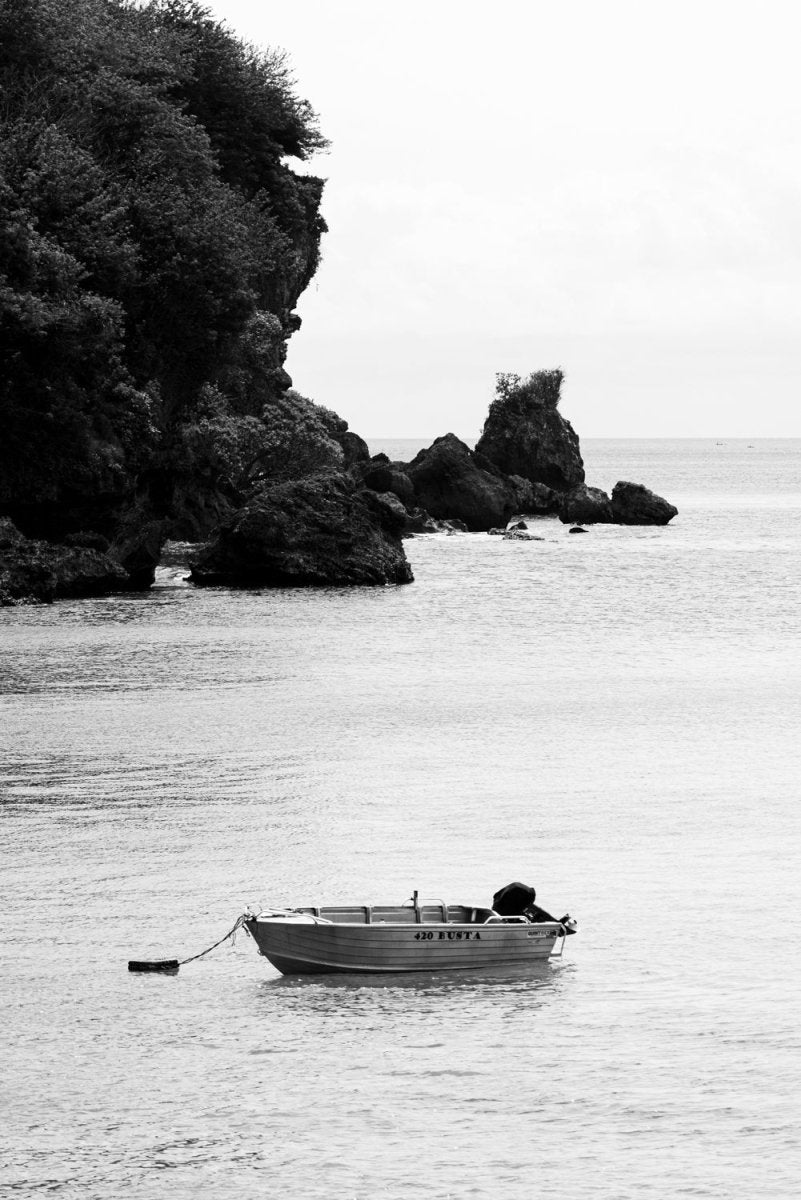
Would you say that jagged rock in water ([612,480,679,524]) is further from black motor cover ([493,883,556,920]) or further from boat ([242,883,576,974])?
boat ([242,883,576,974])

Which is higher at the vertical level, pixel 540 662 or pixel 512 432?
pixel 512 432

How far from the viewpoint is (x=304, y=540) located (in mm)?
65188

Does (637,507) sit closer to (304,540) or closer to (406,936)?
(304,540)

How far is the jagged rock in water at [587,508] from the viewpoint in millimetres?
116750

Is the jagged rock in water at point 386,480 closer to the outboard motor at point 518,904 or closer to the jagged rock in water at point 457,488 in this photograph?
the jagged rock in water at point 457,488

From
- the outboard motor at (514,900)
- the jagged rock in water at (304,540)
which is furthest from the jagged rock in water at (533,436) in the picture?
the outboard motor at (514,900)

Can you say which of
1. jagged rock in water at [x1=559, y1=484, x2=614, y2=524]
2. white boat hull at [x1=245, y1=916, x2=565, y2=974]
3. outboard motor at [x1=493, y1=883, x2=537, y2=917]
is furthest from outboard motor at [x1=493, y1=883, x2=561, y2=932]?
jagged rock in water at [x1=559, y1=484, x2=614, y2=524]

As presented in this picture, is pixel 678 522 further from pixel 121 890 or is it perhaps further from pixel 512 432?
pixel 121 890

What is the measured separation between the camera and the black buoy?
1892 cm

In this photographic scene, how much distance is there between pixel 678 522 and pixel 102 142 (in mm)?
65497

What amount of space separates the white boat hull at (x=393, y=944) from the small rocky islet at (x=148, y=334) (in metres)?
39.3

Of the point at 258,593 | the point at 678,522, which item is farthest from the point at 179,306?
the point at 678,522

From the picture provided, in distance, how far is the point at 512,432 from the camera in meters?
128

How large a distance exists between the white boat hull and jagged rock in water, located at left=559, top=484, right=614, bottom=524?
98.4 meters
